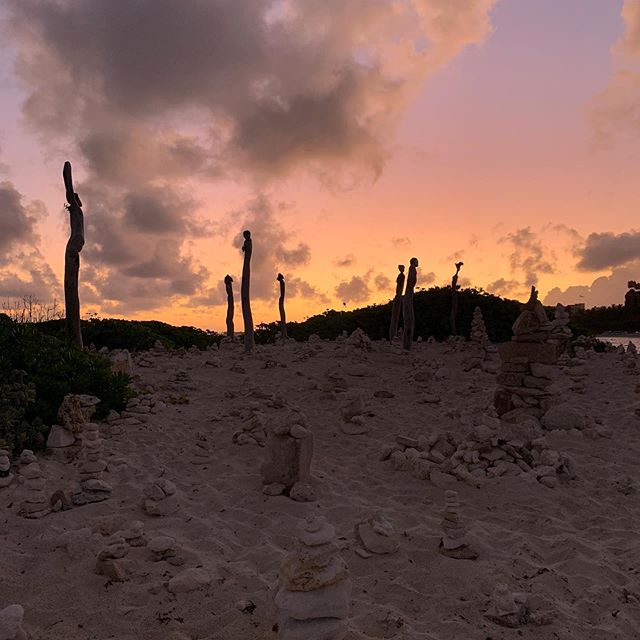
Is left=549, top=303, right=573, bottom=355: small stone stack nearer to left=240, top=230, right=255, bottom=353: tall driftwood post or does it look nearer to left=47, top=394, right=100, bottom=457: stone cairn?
left=240, top=230, right=255, bottom=353: tall driftwood post

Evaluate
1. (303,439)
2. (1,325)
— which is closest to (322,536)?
(303,439)

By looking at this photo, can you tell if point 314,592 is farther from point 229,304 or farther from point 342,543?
point 229,304

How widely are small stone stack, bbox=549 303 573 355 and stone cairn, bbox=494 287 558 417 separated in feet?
29.1

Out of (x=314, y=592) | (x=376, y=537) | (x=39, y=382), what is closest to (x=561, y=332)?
(x=376, y=537)

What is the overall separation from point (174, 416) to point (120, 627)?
23.5ft

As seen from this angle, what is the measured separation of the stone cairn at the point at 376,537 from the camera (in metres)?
5.16

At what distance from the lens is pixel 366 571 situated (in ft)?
15.9

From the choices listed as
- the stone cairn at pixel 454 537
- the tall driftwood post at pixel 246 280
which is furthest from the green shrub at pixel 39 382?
the tall driftwood post at pixel 246 280

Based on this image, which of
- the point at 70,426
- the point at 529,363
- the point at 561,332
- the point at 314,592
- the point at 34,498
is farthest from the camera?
the point at 561,332

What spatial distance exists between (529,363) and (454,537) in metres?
6.73

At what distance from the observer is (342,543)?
5352mm

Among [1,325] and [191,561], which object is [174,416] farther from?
[191,561]

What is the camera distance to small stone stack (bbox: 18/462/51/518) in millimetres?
5824

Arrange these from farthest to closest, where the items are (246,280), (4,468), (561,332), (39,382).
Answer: (246,280) → (561,332) → (39,382) → (4,468)
